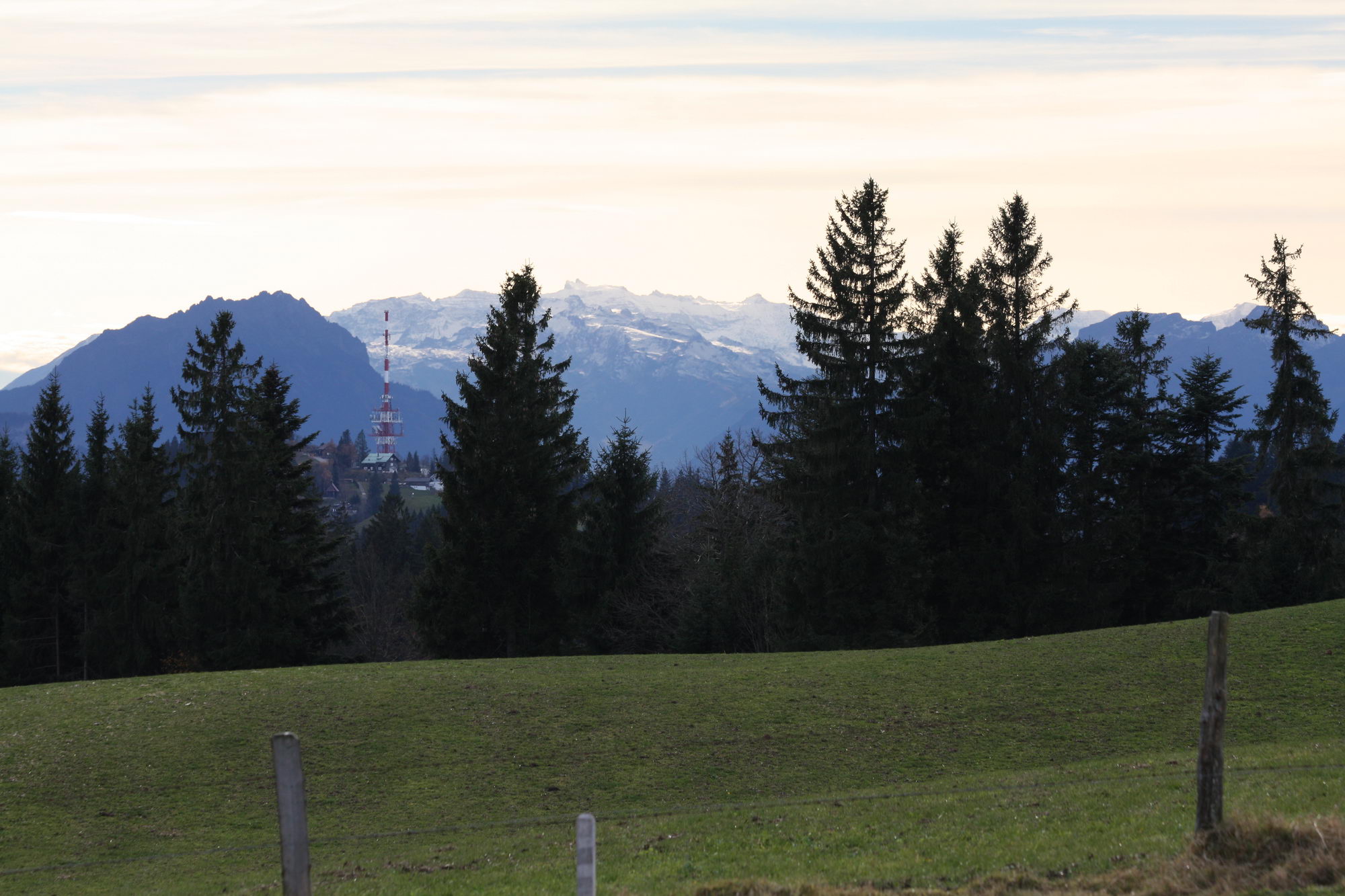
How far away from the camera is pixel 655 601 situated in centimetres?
6088

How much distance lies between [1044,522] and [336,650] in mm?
65359

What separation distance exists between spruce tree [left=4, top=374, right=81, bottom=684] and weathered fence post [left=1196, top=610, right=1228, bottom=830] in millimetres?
66032

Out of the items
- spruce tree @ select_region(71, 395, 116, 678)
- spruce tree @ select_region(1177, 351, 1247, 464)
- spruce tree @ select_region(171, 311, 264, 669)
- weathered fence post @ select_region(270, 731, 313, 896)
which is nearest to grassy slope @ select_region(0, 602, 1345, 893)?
weathered fence post @ select_region(270, 731, 313, 896)

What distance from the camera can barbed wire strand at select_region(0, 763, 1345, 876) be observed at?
19.5 meters

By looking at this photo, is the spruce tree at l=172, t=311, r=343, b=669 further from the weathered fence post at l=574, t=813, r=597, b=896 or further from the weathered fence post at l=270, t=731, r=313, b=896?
the weathered fence post at l=574, t=813, r=597, b=896

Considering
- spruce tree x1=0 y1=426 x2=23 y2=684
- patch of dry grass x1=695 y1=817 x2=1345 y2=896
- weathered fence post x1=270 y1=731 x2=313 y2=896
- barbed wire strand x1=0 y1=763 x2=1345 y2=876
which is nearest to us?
weathered fence post x1=270 y1=731 x2=313 y2=896

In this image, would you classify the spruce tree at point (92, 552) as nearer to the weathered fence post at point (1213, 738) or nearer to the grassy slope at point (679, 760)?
the grassy slope at point (679, 760)

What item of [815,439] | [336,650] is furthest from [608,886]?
[336,650]

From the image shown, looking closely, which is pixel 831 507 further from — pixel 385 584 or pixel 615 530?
pixel 385 584

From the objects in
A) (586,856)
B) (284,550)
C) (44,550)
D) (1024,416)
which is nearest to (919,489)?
(1024,416)

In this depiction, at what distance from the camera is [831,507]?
50.0 metres

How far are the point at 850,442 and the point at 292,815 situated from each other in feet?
136

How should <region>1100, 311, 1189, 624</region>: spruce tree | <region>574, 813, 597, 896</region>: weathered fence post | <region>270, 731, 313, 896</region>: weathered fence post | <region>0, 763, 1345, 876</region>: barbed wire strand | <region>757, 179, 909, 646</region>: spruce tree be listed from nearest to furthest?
<region>270, 731, 313, 896</region>: weathered fence post < <region>574, 813, 597, 896</region>: weathered fence post < <region>0, 763, 1345, 876</region>: barbed wire strand < <region>757, 179, 909, 646</region>: spruce tree < <region>1100, 311, 1189, 624</region>: spruce tree

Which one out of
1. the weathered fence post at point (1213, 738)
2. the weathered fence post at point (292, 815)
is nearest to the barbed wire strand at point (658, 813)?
the weathered fence post at point (1213, 738)
